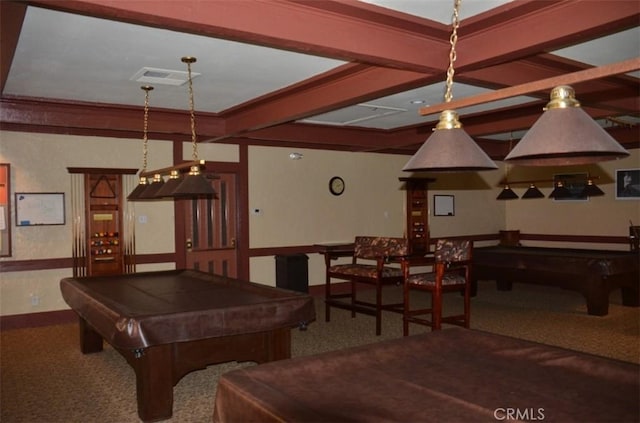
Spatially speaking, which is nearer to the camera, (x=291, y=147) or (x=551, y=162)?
(x=551, y=162)

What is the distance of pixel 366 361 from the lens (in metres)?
2.31

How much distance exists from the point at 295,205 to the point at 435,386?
6.62m

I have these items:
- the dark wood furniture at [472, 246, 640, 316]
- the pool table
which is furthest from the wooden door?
the dark wood furniture at [472, 246, 640, 316]

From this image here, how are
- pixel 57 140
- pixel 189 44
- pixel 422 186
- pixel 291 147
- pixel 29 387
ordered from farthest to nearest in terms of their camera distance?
pixel 422 186, pixel 291 147, pixel 57 140, pixel 29 387, pixel 189 44

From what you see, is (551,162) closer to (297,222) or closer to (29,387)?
(29,387)

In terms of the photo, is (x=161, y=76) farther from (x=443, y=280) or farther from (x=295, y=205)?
(x=295, y=205)

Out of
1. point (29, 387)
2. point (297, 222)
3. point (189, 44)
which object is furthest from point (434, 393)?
point (297, 222)

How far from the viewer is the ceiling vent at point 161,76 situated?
4.67 metres

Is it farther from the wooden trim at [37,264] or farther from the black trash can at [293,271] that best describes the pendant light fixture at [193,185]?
the black trash can at [293,271]

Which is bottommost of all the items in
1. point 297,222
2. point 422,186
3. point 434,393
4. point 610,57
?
point 434,393

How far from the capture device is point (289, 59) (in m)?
4.37

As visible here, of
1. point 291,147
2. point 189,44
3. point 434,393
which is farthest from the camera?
point 291,147

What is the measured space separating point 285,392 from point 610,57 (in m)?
4.03

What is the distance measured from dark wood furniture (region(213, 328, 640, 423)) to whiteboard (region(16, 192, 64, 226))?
5.33 m
